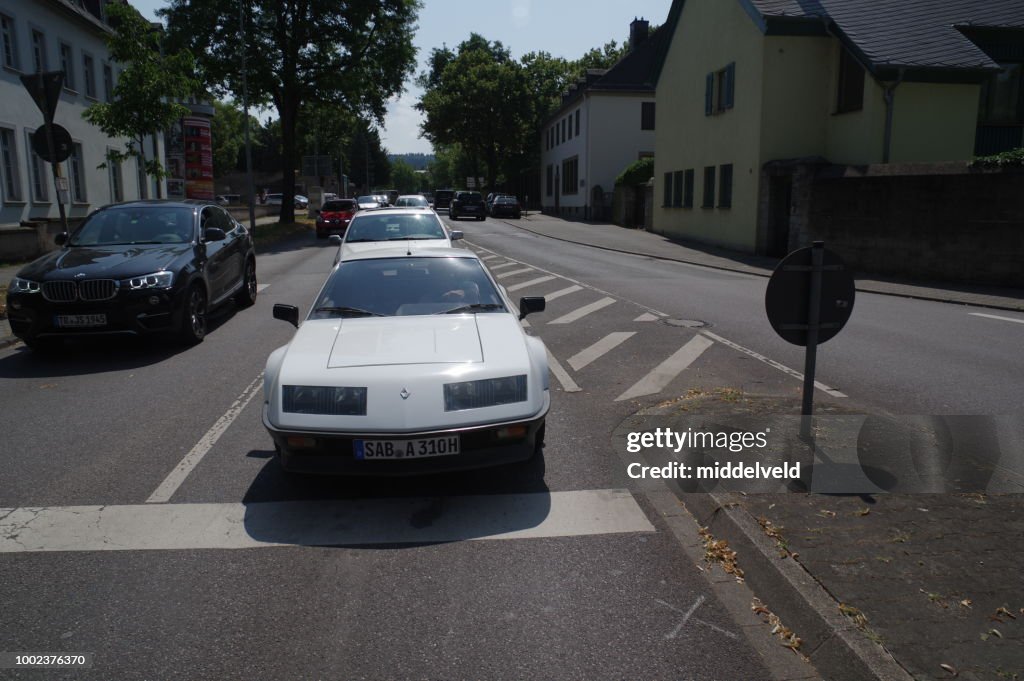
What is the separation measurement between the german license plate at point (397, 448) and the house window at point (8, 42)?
25453mm

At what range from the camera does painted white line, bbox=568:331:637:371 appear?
29.1 feet

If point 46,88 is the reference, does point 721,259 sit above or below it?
below

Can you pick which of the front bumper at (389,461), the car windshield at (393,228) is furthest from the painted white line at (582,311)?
the front bumper at (389,461)

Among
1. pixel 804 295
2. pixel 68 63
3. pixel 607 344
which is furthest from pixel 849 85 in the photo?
pixel 68 63

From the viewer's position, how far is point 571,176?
2126 inches

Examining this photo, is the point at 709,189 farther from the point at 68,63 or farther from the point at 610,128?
the point at 68,63

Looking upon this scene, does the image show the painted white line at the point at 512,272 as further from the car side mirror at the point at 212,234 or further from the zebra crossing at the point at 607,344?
the car side mirror at the point at 212,234

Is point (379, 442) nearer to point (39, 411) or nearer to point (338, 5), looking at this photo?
point (39, 411)

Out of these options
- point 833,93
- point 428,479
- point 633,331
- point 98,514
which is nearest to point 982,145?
point 833,93

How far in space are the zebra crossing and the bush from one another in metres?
26.1

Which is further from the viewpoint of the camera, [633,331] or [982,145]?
[982,145]

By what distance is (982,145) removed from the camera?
74.2 feet

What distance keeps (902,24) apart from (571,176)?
3253 cm

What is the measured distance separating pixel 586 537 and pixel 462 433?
92cm
